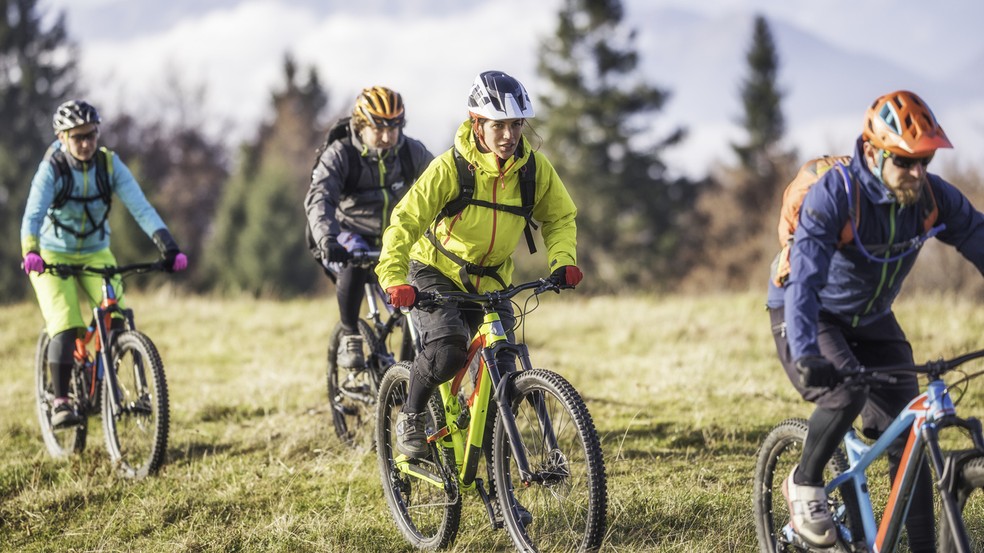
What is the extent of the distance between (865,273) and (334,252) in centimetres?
347

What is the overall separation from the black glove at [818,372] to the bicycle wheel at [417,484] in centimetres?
211

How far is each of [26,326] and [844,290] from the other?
12.0 metres

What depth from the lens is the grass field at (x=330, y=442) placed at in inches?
214

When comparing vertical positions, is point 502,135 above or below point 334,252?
above

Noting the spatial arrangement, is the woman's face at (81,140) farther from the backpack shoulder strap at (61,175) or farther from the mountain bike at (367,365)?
the mountain bike at (367,365)

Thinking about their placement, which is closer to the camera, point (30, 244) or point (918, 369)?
point (918, 369)

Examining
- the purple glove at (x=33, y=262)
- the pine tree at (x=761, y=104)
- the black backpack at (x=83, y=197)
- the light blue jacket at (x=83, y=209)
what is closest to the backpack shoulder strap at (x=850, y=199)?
the light blue jacket at (x=83, y=209)

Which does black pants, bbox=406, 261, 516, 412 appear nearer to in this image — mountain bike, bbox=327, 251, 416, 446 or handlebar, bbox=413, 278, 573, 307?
handlebar, bbox=413, 278, 573, 307

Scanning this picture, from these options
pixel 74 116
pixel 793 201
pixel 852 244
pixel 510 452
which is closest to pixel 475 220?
pixel 510 452

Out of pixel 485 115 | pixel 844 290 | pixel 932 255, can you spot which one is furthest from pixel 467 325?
pixel 932 255

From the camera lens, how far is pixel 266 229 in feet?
140

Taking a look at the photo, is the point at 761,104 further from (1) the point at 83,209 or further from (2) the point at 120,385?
(2) the point at 120,385

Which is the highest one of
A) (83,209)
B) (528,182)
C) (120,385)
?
(528,182)

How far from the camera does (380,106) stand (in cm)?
669
